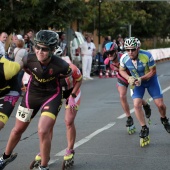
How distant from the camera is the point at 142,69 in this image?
1114 centimetres

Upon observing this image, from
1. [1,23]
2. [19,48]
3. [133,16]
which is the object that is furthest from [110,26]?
[19,48]

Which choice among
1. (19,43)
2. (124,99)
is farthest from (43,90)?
(19,43)

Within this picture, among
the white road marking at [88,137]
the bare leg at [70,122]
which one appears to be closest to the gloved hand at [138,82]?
the white road marking at [88,137]

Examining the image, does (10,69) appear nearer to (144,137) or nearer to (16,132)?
(16,132)

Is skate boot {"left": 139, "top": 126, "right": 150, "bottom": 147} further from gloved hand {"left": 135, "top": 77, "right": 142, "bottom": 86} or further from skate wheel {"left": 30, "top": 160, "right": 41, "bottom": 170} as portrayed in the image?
skate wheel {"left": 30, "top": 160, "right": 41, "bottom": 170}

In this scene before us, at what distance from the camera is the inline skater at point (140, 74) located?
35.6ft

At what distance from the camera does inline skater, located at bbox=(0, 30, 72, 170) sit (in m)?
7.98

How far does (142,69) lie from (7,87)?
11.0ft

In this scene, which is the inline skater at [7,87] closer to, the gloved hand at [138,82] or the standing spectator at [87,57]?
the gloved hand at [138,82]

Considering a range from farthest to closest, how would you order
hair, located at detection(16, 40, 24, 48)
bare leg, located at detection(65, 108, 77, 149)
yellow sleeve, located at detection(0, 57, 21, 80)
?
1. hair, located at detection(16, 40, 24, 48)
2. bare leg, located at detection(65, 108, 77, 149)
3. yellow sleeve, located at detection(0, 57, 21, 80)

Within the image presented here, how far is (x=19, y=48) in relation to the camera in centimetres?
1852

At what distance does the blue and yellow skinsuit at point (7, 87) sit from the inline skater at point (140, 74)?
9.43ft

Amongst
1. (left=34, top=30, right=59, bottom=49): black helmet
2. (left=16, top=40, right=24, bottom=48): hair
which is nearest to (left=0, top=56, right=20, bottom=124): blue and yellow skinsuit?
(left=34, top=30, right=59, bottom=49): black helmet

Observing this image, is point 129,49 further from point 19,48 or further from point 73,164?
point 19,48
